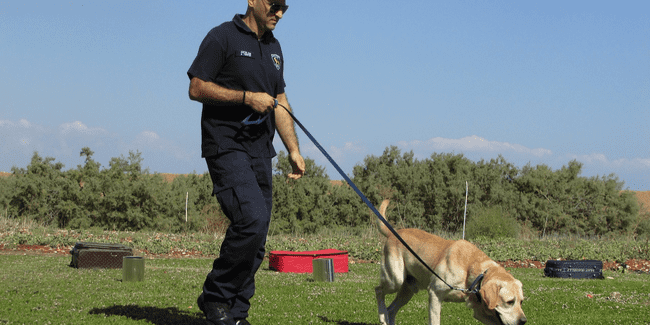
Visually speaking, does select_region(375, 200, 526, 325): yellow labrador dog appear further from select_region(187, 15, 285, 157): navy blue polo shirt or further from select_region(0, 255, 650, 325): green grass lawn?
select_region(187, 15, 285, 157): navy blue polo shirt

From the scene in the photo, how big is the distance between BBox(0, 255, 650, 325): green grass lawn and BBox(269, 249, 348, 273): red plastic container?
171 centimetres

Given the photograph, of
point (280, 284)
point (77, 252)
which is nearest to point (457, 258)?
point (280, 284)

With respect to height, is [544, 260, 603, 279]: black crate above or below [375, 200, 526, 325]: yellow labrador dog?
below

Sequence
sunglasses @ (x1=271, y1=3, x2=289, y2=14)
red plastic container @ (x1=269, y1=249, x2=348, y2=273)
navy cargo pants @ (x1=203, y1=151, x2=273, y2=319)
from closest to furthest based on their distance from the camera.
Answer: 1. navy cargo pants @ (x1=203, y1=151, x2=273, y2=319)
2. sunglasses @ (x1=271, y1=3, x2=289, y2=14)
3. red plastic container @ (x1=269, y1=249, x2=348, y2=273)

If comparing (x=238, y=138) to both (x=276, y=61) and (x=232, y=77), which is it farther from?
(x=276, y=61)

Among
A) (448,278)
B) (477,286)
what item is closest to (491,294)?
(477,286)

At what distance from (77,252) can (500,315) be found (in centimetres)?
960

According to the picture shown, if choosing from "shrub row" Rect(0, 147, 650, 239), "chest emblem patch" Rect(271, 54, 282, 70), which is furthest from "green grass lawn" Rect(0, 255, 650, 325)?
"shrub row" Rect(0, 147, 650, 239)

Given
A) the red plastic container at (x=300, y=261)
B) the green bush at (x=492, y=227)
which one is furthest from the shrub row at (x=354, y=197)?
the red plastic container at (x=300, y=261)

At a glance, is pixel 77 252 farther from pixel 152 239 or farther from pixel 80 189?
pixel 80 189

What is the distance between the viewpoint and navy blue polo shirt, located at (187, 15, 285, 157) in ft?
12.6

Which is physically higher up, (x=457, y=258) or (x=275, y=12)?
(x=275, y=12)

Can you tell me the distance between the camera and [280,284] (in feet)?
30.1

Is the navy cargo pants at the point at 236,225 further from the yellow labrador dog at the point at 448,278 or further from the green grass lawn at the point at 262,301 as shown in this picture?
the yellow labrador dog at the point at 448,278
